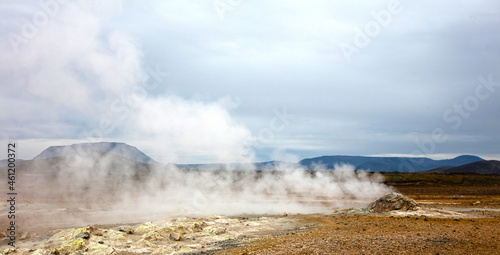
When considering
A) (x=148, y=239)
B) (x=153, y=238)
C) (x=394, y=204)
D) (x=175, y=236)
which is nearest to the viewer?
(x=148, y=239)

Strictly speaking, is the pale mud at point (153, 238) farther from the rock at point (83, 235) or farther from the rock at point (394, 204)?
the rock at point (394, 204)

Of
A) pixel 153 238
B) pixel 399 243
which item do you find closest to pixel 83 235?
pixel 153 238

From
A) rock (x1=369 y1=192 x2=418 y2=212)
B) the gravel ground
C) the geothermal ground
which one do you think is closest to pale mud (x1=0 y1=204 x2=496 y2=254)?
the geothermal ground

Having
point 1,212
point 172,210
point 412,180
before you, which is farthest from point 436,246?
point 412,180

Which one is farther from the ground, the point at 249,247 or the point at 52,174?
the point at 52,174

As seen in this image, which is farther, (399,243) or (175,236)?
(175,236)

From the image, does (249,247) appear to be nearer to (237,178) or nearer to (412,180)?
(237,178)

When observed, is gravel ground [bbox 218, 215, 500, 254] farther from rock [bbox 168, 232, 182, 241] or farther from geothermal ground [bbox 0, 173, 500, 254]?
rock [bbox 168, 232, 182, 241]

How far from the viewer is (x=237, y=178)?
87.9 metres

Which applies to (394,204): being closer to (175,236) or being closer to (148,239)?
(175,236)

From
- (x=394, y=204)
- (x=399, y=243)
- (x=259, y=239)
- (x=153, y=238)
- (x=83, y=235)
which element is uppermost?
(x=83, y=235)

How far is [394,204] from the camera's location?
38.5m

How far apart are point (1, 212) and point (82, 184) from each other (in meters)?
36.6

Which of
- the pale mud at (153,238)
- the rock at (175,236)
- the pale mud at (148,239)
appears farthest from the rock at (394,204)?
the rock at (175,236)
